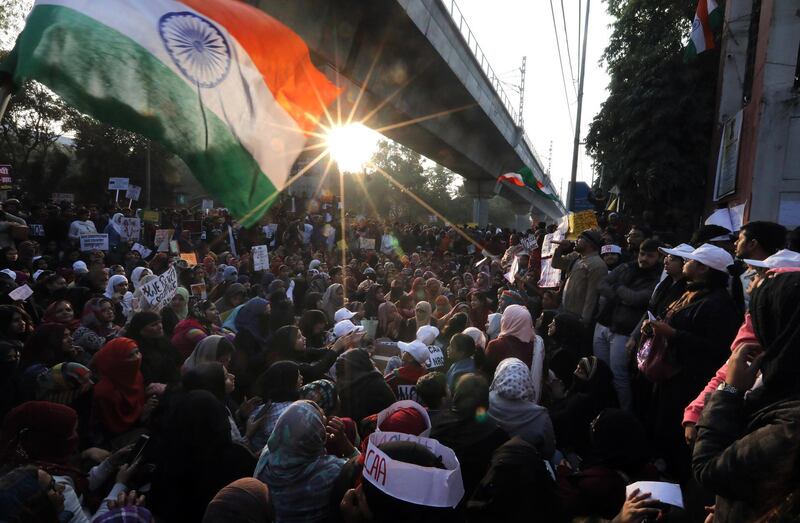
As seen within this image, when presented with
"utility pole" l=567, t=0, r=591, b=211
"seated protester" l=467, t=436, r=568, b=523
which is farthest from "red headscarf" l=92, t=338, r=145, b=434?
"utility pole" l=567, t=0, r=591, b=211

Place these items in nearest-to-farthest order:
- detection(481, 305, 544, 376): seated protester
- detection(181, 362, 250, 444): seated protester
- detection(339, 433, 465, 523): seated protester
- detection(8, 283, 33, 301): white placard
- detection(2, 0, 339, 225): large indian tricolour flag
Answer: detection(339, 433, 465, 523): seated protester → detection(2, 0, 339, 225): large indian tricolour flag → detection(181, 362, 250, 444): seated protester → detection(481, 305, 544, 376): seated protester → detection(8, 283, 33, 301): white placard

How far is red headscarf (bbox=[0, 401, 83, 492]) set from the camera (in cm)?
286

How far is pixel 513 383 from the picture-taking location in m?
3.69

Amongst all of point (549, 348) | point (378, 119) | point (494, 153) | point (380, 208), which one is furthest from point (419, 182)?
point (549, 348)

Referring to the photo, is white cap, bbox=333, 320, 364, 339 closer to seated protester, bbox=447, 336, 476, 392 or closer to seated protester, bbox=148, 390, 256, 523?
seated protester, bbox=447, 336, 476, 392

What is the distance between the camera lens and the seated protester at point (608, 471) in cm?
242

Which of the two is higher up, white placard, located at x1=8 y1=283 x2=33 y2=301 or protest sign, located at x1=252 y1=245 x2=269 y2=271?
protest sign, located at x1=252 y1=245 x2=269 y2=271

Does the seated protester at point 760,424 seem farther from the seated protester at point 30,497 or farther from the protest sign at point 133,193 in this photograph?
A: the protest sign at point 133,193

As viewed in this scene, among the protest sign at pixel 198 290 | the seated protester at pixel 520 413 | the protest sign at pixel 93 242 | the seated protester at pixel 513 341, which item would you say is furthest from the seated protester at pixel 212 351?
the protest sign at pixel 93 242

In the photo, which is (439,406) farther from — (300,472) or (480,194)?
(480,194)

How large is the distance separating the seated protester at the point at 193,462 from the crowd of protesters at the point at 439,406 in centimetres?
1

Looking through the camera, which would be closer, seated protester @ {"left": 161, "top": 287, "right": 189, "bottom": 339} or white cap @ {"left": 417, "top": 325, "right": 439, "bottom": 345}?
white cap @ {"left": 417, "top": 325, "right": 439, "bottom": 345}

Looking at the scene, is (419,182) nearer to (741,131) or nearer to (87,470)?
(741,131)

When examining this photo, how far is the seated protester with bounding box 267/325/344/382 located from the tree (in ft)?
38.9
